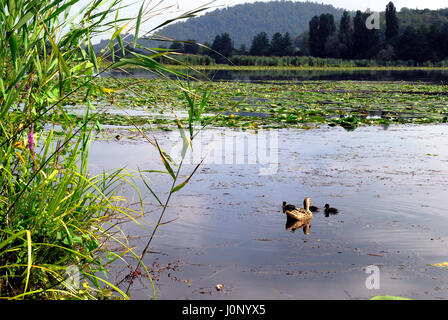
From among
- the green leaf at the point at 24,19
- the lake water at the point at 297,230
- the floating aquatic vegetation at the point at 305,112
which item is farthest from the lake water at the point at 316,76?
the green leaf at the point at 24,19

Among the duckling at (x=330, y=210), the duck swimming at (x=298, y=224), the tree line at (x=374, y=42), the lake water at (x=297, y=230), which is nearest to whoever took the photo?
the lake water at (x=297, y=230)

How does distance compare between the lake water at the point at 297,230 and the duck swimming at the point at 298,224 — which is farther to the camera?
the duck swimming at the point at 298,224

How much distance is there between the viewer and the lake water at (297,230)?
3.50 metres

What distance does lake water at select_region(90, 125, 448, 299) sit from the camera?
350cm

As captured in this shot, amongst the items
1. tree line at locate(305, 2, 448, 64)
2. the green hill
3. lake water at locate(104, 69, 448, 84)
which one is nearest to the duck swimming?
lake water at locate(104, 69, 448, 84)

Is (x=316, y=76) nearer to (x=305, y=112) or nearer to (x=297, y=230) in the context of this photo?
(x=305, y=112)

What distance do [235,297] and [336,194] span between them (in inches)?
115

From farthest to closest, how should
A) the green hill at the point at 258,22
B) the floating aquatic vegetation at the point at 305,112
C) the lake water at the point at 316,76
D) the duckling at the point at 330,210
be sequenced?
the green hill at the point at 258,22 → the lake water at the point at 316,76 → the floating aquatic vegetation at the point at 305,112 → the duckling at the point at 330,210

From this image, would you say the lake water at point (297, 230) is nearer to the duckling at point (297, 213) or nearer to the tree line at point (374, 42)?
the duckling at point (297, 213)

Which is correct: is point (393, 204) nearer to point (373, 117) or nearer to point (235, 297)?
point (235, 297)

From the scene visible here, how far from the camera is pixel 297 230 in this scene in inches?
184

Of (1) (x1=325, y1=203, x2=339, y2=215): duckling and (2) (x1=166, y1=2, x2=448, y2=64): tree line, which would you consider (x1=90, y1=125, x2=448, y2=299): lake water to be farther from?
(2) (x1=166, y1=2, x2=448, y2=64): tree line
